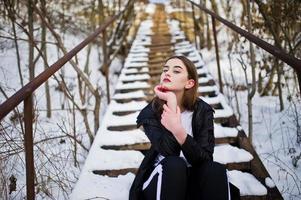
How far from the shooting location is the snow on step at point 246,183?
7.63 ft

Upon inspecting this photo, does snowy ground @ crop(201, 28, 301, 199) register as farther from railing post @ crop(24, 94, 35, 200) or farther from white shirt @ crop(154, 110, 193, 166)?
railing post @ crop(24, 94, 35, 200)

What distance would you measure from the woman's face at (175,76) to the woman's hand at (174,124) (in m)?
0.20

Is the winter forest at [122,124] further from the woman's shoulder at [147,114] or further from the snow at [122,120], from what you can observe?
the woman's shoulder at [147,114]

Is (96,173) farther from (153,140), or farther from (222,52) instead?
(222,52)

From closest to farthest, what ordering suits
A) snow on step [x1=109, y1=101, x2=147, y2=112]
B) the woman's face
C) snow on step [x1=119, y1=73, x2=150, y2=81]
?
the woman's face < snow on step [x1=109, y1=101, x2=147, y2=112] < snow on step [x1=119, y1=73, x2=150, y2=81]

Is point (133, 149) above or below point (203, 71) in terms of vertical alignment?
below

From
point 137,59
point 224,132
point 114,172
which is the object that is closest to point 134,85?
point 137,59

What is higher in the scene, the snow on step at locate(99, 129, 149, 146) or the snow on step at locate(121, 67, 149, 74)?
the snow on step at locate(121, 67, 149, 74)

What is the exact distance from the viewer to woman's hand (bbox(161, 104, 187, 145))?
188cm

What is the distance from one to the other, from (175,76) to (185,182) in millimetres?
645

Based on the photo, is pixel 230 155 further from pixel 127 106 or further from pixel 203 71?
Answer: pixel 203 71

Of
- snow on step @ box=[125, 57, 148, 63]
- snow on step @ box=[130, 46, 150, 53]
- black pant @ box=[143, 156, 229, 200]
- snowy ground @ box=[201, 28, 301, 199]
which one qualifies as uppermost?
snow on step @ box=[130, 46, 150, 53]

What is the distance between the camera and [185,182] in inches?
73.1

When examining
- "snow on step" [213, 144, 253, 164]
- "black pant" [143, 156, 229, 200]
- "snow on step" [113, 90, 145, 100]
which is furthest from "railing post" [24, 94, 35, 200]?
"snow on step" [113, 90, 145, 100]
